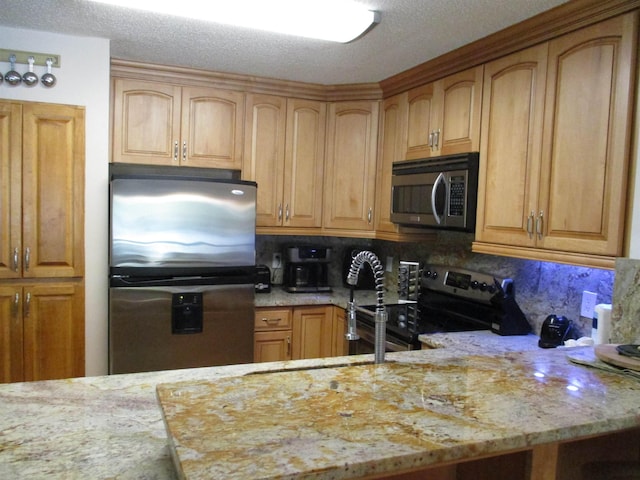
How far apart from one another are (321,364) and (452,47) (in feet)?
6.18

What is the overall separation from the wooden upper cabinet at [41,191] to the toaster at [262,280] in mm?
1183

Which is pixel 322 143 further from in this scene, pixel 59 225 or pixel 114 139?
pixel 59 225

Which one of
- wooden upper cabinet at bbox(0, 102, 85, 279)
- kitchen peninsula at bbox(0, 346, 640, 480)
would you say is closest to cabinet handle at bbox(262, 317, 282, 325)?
wooden upper cabinet at bbox(0, 102, 85, 279)

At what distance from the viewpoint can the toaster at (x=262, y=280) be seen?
11.9 ft

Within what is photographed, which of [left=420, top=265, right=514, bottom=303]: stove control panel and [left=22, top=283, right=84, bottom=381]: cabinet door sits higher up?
[left=420, top=265, right=514, bottom=303]: stove control panel

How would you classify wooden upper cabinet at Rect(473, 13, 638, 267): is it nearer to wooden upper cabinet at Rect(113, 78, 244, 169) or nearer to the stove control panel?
the stove control panel

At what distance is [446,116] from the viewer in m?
2.89

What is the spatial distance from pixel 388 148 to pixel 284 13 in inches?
58.9

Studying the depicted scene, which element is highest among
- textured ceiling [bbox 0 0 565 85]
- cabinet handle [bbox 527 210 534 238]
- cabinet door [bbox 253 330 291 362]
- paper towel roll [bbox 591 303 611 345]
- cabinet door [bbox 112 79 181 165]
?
textured ceiling [bbox 0 0 565 85]

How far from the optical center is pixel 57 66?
2.75m

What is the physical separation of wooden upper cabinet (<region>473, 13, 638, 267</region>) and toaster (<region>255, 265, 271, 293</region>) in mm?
1585

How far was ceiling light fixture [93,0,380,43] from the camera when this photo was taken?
2051 mm

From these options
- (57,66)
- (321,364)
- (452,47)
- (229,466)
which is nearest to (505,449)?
(229,466)

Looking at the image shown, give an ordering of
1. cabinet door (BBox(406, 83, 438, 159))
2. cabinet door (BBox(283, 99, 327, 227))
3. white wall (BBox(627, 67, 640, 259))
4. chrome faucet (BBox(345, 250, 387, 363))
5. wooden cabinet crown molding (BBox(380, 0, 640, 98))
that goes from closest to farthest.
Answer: chrome faucet (BBox(345, 250, 387, 363))
white wall (BBox(627, 67, 640, 259))
wooden cabinet crown molding (BBox(380, 0, 640, 98))
cabinet door (BBox(406, 83, 438, 159))
cabinet door (BBox(283, 99, 327, 227))
